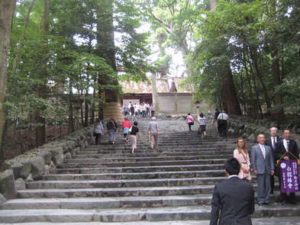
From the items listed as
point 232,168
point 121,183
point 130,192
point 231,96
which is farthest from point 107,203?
point 231,96

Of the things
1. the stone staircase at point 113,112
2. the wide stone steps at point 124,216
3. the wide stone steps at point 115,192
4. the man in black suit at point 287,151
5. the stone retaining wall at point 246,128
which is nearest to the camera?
the wide stone steps at point 124,216

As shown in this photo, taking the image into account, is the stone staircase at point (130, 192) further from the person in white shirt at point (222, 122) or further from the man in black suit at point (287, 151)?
the person in white shirt at point (222, 122)

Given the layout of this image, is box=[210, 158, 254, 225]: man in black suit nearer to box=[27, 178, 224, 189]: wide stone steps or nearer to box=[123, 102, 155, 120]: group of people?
box=[27, 178, 224, 189]: wide stone steps

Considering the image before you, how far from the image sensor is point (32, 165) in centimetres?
749

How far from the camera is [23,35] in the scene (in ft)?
29.7

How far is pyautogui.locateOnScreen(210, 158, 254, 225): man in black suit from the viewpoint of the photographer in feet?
8.94

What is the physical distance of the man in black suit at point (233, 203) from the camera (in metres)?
2.72

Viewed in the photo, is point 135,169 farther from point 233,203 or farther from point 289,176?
point 233,203

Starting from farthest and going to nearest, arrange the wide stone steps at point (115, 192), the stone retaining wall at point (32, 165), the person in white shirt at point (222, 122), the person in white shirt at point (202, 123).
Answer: the person in white shirt at point (202, 123)
the person in white shirt at point (222, 122)
the wide stone steps at point (115, 192)
the stone retaining wall at point (32, 165)

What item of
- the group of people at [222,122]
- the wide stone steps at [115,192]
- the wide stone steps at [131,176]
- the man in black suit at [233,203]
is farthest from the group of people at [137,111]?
the man in black suit at [233,203]

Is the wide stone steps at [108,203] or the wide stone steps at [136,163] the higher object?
the wide stone steps at [136,163]

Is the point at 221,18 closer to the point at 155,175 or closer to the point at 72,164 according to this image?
the point at 155,175

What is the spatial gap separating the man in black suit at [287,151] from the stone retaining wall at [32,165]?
20.8ft

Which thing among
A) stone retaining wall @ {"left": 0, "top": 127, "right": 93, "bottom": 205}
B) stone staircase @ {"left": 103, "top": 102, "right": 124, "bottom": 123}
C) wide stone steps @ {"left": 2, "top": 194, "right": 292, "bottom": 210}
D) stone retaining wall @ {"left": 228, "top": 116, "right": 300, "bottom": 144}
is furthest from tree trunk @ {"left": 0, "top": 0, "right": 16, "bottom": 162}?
stone staircase @ {"left": 103, "top": 102, "right": 124, "bottom": 123}
